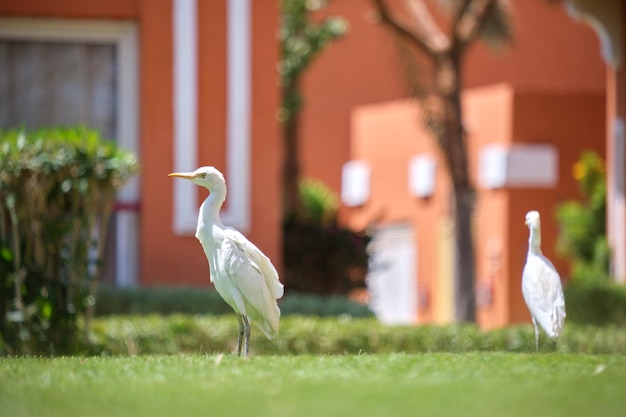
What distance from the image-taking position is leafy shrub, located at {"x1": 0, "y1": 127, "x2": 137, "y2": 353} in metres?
11.3

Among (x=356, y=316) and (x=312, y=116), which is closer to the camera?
(x=356, y=316)

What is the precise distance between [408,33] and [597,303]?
14.2 ft

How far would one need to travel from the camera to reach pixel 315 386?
6.70 m

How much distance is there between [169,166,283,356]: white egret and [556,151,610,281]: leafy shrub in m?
11.3

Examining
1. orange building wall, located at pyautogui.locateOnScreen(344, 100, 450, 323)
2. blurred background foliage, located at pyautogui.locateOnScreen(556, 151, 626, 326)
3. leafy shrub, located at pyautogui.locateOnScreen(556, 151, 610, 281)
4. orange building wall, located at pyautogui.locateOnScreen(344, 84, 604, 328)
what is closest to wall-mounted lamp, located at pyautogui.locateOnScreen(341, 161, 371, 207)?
orange building wall, located at pyautogui.locateOnScreen(344, 100, 450, 323)

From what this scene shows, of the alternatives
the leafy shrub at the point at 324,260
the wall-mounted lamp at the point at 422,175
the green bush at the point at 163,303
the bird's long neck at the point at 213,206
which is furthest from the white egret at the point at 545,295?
the wall-mounted lamp at the point at 422,175

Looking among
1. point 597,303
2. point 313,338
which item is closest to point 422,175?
point 597,303

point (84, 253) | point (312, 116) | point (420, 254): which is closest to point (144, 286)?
point (84, 253)

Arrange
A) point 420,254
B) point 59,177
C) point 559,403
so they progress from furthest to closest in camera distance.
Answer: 1. point 420,254
2. point 59,177
3. point 559,403

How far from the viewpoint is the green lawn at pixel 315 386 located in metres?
6.15

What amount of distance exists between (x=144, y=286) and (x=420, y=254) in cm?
1012

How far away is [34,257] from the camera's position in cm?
1155

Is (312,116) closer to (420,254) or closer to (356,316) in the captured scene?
(420,254)

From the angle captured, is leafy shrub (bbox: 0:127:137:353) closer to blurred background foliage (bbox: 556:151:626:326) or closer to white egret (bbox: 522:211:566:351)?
white egret (bbox: 522:211:566:351)
